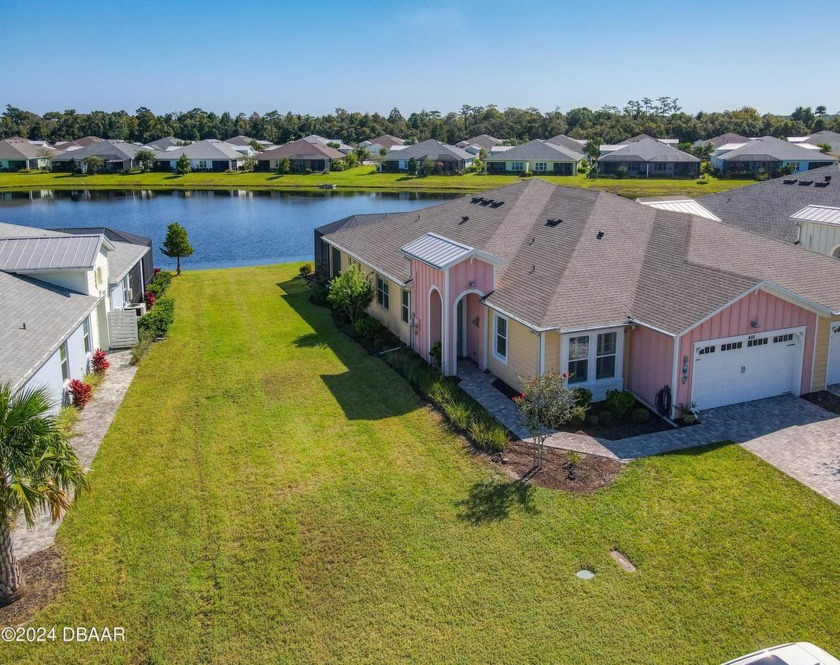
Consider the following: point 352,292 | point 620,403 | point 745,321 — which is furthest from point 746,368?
point 352,292

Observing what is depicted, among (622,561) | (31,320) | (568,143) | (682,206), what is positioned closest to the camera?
→ (622,561)

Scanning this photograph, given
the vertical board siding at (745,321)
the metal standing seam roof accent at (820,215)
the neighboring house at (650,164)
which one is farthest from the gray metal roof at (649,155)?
the vertical board siding at (745,321)

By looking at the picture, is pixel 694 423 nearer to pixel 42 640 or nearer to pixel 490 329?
pixel 490 329

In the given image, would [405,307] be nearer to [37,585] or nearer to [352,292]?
[352,292]

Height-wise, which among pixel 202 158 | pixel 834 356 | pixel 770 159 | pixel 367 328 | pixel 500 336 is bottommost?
pixel 367 328

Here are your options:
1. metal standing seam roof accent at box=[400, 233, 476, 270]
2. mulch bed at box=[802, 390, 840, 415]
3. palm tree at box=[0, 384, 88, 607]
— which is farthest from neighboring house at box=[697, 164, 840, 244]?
palm tree at box=[0, 384, 88, 607]

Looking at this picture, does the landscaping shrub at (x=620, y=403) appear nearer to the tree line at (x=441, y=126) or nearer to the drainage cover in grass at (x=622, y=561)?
the drainage cover in grass at (x=622, y=561)

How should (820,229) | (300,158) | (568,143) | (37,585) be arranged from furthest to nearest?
1. (568,143)
2. (300,158)
3. (820,229)
4. (37,585)

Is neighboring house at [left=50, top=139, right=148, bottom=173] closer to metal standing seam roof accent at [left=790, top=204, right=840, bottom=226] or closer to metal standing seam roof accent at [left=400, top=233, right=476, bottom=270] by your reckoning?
metal standing seam roof accent at [left=400, top=233, right=476, bottom=270]
